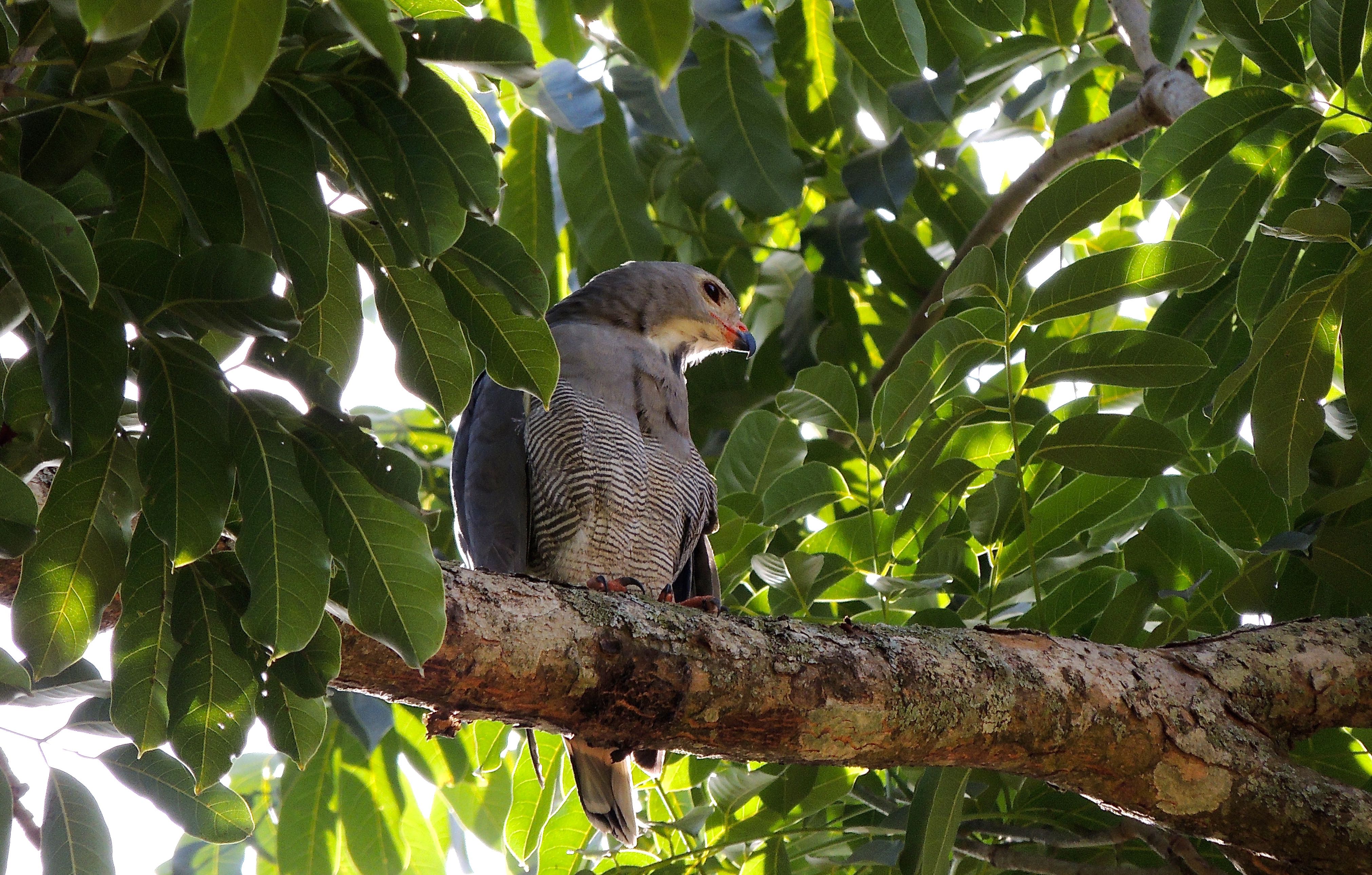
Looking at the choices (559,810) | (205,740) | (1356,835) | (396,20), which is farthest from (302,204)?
(559,810)

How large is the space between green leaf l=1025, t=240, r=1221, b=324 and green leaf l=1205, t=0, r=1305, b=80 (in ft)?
1.27

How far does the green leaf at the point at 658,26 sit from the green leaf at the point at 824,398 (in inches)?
67.6

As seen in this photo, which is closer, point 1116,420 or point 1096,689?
point 1096,689

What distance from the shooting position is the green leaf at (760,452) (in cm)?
316

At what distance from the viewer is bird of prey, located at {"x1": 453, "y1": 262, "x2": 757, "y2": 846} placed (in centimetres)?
328

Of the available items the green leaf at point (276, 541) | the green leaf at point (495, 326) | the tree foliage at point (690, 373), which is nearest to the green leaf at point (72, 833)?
the tree foliage at point (690, 373)

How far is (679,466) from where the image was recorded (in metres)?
3.44

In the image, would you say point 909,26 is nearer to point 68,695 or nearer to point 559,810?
point 68,695

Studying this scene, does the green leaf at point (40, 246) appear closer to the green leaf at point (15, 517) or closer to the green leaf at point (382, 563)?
the green leaf at point (15, 517)

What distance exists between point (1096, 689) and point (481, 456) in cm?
187

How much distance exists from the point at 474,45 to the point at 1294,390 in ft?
5.17

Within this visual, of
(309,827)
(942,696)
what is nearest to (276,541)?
(942,696)

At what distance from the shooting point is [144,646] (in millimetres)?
1551

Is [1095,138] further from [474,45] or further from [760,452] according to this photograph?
[474,45]
